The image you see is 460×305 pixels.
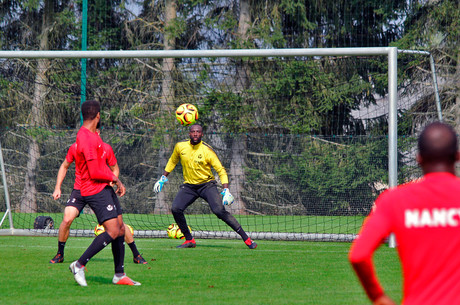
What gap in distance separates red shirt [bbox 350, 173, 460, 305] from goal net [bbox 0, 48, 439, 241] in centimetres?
974

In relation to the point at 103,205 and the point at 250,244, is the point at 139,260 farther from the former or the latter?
the point at 250,244

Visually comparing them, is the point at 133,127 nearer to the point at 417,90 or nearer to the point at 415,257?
the point at 417,90

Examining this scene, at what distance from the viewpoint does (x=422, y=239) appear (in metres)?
2.52

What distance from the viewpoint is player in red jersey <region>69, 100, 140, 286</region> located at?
22.0ft

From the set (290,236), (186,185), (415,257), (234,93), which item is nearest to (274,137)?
(234,93)

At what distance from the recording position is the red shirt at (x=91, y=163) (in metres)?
6.76

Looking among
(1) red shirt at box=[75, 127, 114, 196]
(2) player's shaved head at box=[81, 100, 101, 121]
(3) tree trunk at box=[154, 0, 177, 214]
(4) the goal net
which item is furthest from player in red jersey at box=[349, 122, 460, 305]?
(3) tree trunk at box=[154, 0, 177, 214]

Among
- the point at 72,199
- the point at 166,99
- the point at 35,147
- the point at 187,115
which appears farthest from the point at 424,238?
the point at 35,147

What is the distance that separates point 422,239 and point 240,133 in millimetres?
14123

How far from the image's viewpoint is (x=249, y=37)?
24.0 m

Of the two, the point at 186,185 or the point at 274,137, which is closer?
the point at 186,185

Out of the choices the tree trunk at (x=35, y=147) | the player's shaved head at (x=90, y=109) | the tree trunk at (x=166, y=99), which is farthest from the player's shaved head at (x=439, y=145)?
the tree trunk at (x=35, y=147)

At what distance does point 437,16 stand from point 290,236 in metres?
13.8

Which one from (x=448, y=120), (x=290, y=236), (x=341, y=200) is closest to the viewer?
(x=290, y=236)
